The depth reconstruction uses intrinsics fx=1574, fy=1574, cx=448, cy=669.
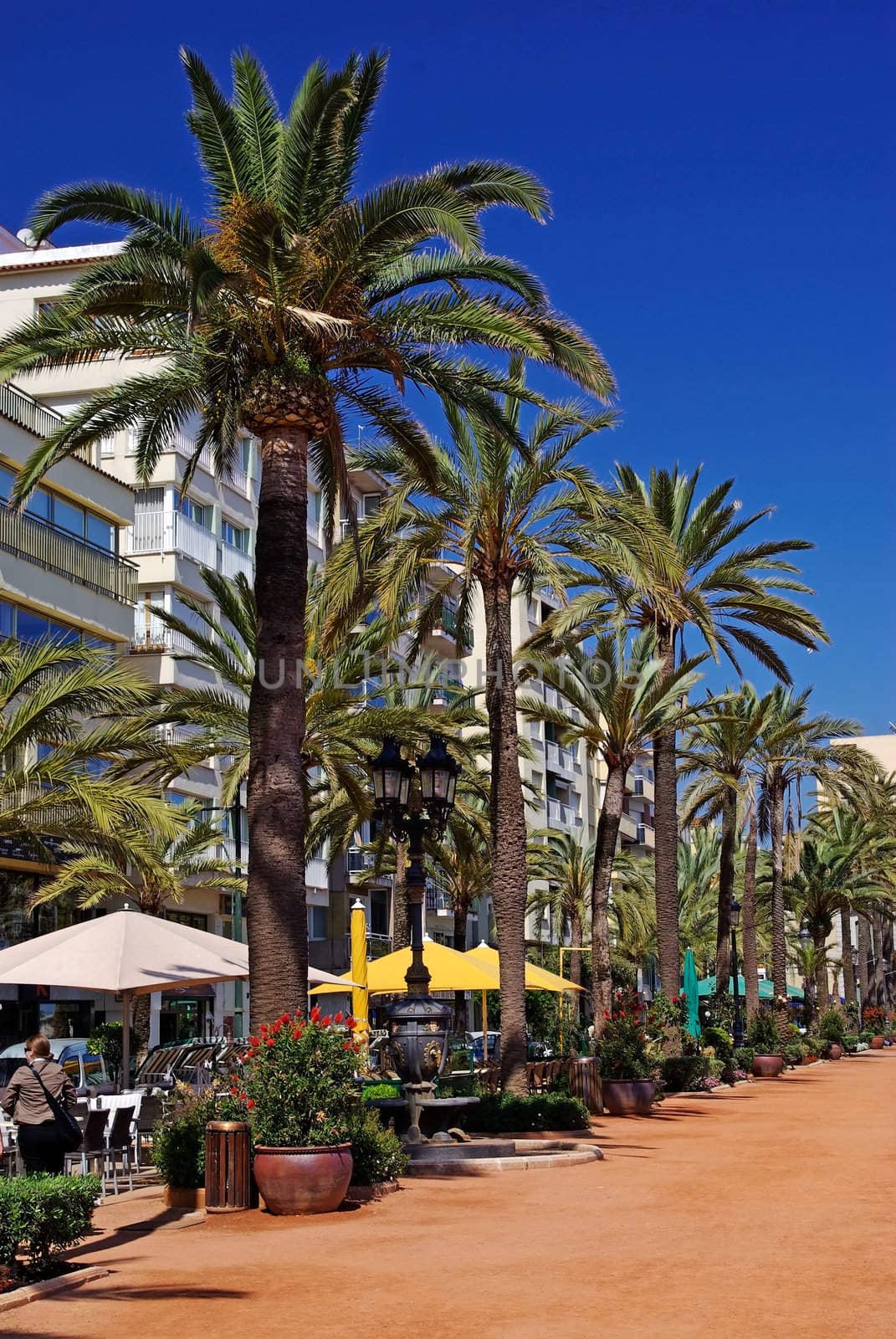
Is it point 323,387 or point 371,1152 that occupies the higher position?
point 323,387

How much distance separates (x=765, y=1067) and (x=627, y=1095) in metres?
16.6

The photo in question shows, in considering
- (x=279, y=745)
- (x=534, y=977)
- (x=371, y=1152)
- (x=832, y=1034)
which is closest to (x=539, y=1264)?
(x=371, y=1152)

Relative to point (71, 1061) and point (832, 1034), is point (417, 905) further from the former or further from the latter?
point (832, 1034)

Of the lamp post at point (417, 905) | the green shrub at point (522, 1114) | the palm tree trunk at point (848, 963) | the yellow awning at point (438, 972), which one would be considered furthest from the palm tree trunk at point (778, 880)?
the lamp post at point (417, 905)

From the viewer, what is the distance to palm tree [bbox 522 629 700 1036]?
3130 centimetres

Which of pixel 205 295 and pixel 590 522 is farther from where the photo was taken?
pixel 590 522

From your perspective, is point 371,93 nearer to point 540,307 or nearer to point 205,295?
point 540,307

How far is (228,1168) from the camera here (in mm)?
13812

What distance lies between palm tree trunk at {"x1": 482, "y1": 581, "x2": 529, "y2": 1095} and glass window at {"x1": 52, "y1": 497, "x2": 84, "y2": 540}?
15.3 m

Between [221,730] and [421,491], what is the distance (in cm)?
792

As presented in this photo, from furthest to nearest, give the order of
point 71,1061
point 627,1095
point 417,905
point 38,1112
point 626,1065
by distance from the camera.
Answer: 1. point 71,1061
2. point 626,1065
3. point 627,1095
4. point 417,905
5. point 38,1112

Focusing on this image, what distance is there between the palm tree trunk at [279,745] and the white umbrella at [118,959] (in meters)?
1.60

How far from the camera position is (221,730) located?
29.2 metres

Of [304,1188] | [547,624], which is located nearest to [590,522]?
[547,624]
